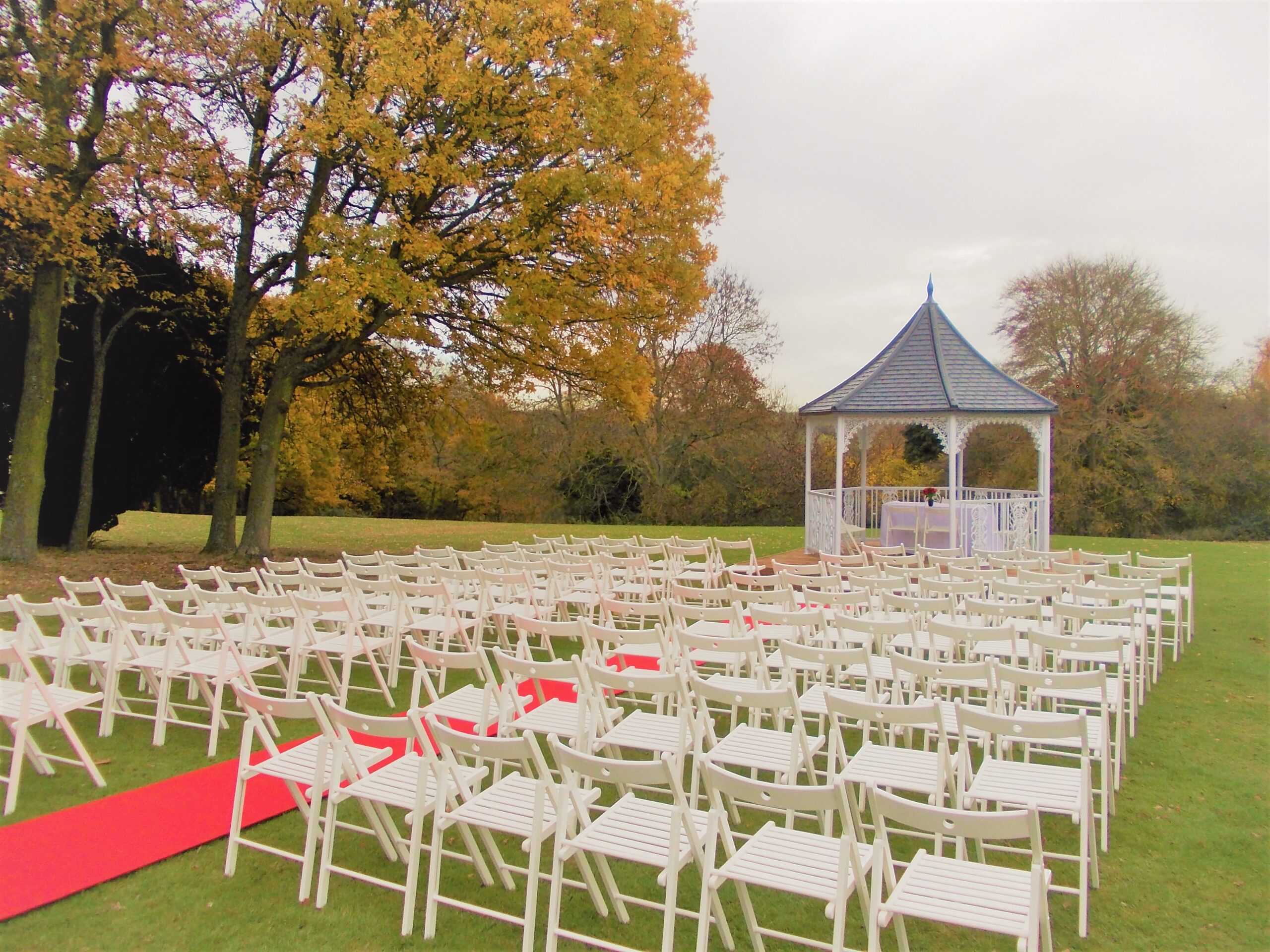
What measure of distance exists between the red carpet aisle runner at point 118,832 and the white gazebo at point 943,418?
10.8m

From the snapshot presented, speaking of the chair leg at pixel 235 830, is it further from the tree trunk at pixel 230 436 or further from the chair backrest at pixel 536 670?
the tree trunk at pixel 230 436

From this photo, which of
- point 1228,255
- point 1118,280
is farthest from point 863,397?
point 1118,280

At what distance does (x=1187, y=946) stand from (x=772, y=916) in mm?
1531

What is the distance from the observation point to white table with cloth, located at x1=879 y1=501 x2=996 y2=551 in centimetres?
1353

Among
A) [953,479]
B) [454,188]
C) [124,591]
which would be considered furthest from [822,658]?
[454,188]

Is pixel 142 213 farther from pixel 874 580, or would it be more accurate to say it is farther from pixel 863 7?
pixel 874 580

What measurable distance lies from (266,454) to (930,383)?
11.3m

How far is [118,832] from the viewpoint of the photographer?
13.1 ft

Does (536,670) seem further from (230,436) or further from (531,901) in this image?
(230,436)

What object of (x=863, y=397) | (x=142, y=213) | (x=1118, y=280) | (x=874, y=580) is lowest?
(x=874, y=580)

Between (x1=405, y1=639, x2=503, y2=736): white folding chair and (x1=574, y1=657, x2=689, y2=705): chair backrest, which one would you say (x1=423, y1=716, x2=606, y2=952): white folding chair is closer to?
(x1=574, y1=657, x2=689, y2=705): chair backrest

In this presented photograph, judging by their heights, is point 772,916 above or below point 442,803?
below

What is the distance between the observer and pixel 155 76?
39.1 ft

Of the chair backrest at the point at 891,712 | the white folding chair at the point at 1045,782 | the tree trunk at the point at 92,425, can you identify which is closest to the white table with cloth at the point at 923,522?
the white folding chair at the point at 1045,782
